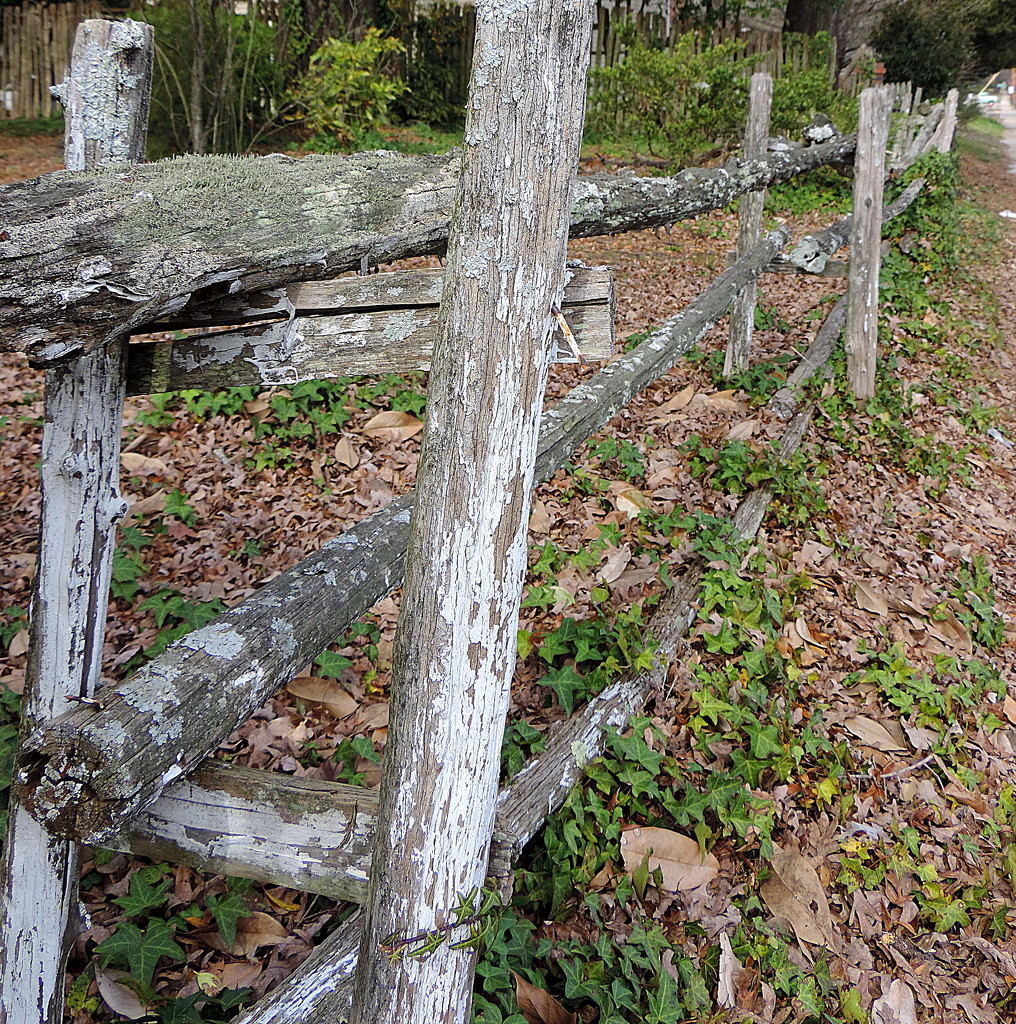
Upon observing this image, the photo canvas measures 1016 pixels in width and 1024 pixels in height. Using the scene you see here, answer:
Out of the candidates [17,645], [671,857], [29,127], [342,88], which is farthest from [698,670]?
[29,127]

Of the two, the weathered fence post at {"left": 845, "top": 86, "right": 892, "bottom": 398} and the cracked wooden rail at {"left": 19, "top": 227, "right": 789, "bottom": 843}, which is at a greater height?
the weathered fence post at {"left": 845, "top": 86, "right": 892, "bottom": 398}

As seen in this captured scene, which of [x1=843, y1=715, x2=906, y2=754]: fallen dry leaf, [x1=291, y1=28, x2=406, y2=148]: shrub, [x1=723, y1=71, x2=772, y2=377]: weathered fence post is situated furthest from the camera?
[x1=291, y1=28, x2=406, y2=148]: shrub

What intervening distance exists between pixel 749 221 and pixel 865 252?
3.36 ft

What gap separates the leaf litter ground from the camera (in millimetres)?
2428

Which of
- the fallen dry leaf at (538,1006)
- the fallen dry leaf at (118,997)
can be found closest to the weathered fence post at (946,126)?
the fallen dry leaf at (538,1006)

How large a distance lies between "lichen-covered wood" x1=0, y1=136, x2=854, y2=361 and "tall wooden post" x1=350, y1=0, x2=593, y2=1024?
44 cm

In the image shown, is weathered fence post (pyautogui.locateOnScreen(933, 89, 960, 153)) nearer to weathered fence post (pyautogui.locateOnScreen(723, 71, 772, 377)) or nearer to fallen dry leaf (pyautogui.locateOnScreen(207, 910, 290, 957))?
weathered fence post (pyautogui.locateOnScreen(723, 71, 772, 377))

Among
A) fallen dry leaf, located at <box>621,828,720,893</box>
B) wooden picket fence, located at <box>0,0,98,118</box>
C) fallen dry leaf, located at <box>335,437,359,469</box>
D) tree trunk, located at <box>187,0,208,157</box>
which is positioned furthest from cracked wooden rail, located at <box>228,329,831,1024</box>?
wooden picket fence, located at <box>0,0,98,118</box>

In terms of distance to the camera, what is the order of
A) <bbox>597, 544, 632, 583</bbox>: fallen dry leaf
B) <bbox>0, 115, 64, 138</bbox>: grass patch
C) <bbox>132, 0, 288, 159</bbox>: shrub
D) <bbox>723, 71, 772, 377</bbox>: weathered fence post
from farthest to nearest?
<bbox>0, 115, 64, 138</bbox>: grass patch
<bbox>132, 0, 288, 159</bbox>: shrub
<bbox>723, 71, 772, 377</bbox>: weathered fence post
<bbox>597, 544, 632, 583</bbox>: fallen dry leaf

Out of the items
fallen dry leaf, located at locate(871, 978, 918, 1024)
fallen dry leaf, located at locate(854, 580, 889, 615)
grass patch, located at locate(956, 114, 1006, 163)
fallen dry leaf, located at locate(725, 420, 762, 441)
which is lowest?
fallen dry leaf, located at locate(871, 978, 918, 1024)

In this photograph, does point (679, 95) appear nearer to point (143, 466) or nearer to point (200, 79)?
point (200, 79)

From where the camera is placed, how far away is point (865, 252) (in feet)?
19.6

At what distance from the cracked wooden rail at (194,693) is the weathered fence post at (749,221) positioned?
4141 mm

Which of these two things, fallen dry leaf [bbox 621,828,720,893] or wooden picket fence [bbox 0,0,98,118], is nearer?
fallen dry leaf [bbox 621,828,720,893]
